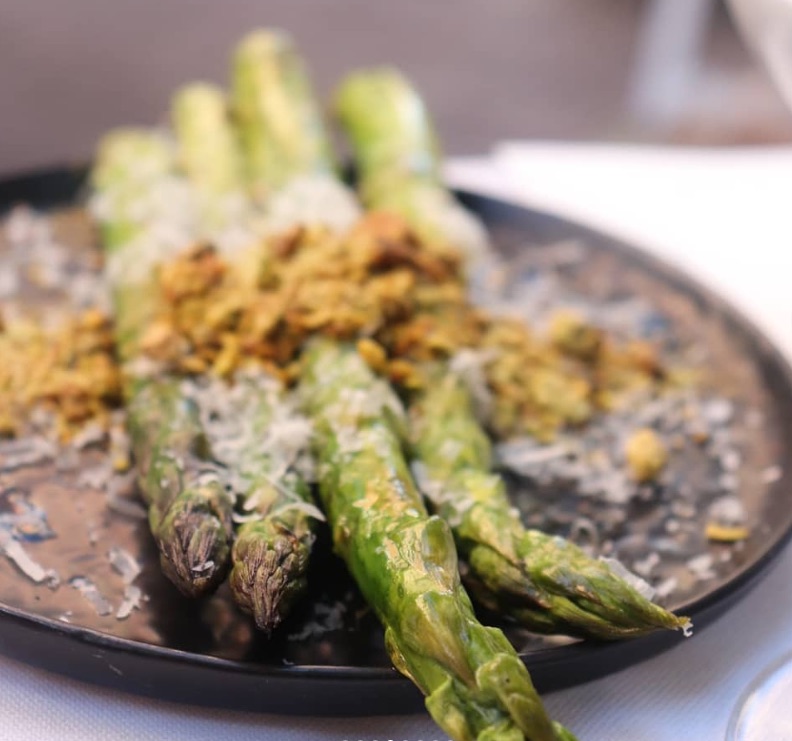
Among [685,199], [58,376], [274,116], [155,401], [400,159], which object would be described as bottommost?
[155,401]

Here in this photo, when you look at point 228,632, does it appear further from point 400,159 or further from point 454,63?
point 454,63

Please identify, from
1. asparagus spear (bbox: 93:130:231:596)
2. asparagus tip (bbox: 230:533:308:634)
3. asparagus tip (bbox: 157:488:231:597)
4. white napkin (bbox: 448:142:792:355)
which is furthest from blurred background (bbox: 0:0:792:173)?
asparagus tip (bbox: 230:533:308:634)

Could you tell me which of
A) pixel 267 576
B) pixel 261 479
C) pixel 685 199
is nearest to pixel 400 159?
pixel 685 199

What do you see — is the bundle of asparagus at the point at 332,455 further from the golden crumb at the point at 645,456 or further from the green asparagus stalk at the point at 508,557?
the golden crumb at the point at 645,456

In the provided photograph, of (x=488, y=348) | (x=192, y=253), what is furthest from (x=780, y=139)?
(x=192, y=253)

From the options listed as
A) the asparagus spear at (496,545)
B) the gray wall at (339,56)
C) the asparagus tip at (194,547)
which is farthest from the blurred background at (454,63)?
the asparagus tip at (194,547)

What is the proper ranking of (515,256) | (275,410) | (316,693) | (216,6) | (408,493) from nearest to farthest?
(316,693), (408,493), (275,410), (515,256), (216,6)

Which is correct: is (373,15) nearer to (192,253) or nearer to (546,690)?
(192,253)
